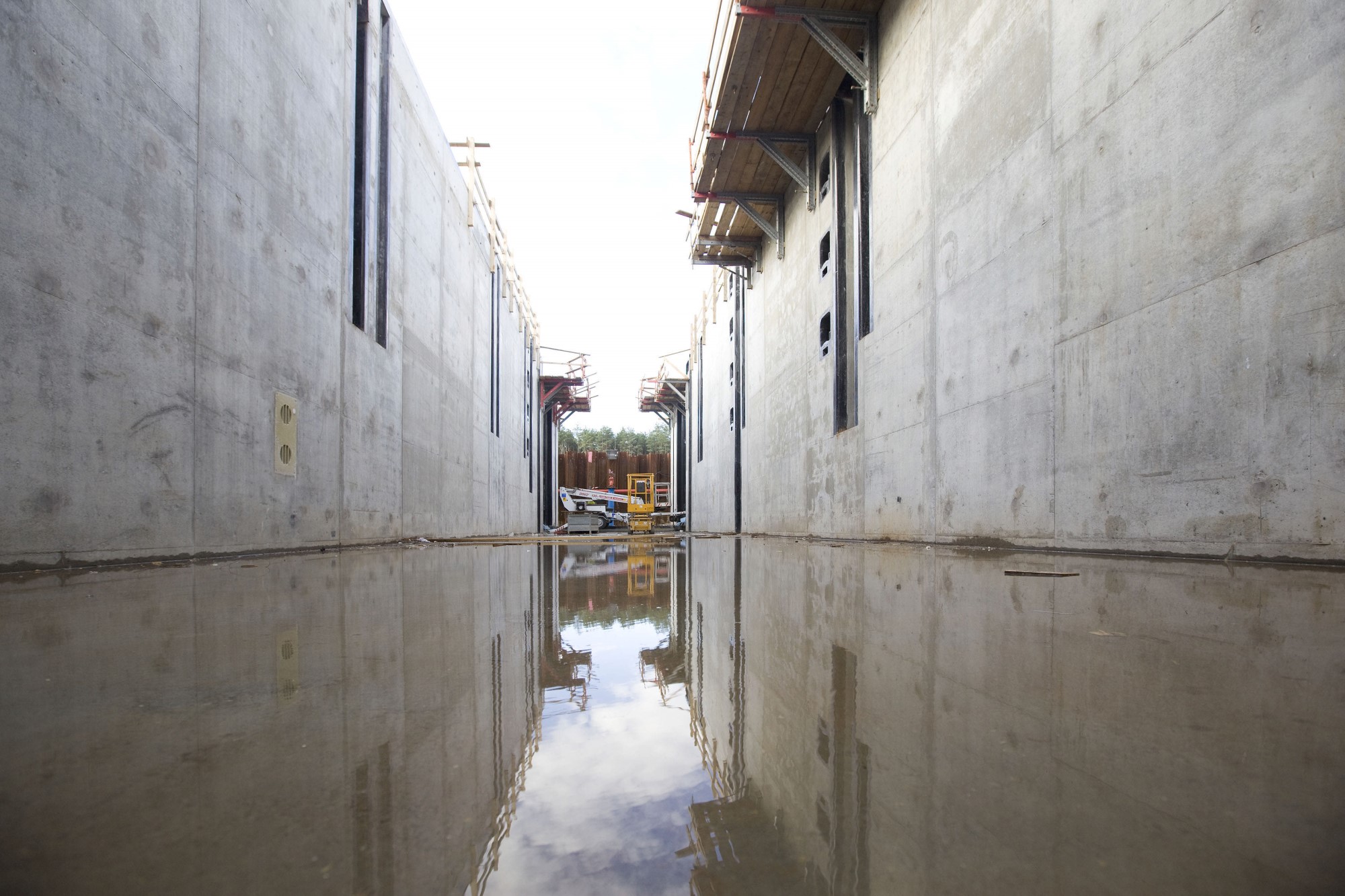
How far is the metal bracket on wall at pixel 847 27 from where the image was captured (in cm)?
820

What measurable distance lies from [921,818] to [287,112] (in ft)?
24.8

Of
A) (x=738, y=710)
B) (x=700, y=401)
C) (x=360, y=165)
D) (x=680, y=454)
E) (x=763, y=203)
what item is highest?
(x=763, y=203)

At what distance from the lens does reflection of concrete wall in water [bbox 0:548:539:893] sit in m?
0.70

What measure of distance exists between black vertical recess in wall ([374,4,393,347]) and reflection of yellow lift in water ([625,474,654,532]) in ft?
50.2

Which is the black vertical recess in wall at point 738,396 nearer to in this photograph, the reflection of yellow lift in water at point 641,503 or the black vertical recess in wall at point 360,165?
the reflection of yellow lift in water at point 641,503

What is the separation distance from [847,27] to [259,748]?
977 cm

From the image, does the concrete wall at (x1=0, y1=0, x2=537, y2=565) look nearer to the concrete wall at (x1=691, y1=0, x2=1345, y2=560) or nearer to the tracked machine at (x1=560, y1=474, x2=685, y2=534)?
the concrete wall at (x1=691, y1=0, x2=1345, y2=560)

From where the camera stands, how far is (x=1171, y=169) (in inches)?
156

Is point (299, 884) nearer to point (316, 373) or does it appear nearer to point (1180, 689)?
point (1180, 689)

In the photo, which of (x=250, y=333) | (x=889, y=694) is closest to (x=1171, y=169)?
(x=889, y=694)

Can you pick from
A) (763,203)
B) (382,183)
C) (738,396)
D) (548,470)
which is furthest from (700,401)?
(382,183)

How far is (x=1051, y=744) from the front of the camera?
1040 mm

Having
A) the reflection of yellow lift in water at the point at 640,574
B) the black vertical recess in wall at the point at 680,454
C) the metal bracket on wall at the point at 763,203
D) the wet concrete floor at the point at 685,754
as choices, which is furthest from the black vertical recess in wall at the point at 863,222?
the black vertical recess in wall at the point at 680,454

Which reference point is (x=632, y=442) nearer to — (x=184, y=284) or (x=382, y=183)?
(x=382, y=183)
